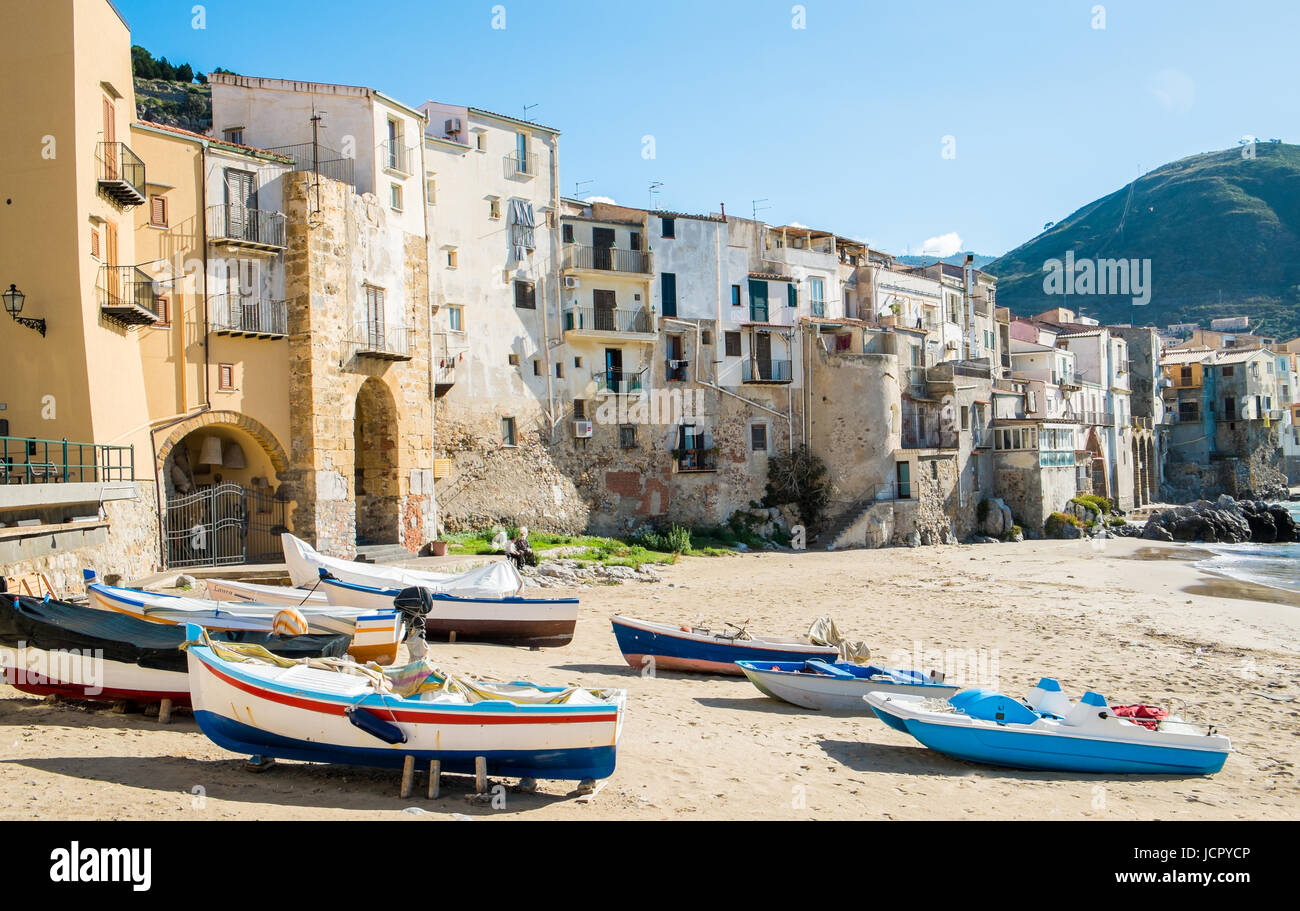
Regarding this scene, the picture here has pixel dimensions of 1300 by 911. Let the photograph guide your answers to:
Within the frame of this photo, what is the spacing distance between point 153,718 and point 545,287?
2660cm

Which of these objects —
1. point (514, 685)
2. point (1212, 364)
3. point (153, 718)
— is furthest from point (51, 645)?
point (1212, 364)

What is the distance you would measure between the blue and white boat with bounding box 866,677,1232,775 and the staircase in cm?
1797

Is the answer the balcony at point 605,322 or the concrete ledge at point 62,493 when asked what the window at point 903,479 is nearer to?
the balcony at point 605,322

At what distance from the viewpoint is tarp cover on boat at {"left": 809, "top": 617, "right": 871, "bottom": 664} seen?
1638cm

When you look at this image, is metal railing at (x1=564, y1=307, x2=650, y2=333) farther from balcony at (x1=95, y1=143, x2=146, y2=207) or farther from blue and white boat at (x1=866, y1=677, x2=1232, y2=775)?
blue and white boat at (x1=866, y1=677, x2=1232, y2=775)

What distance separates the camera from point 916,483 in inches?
1690

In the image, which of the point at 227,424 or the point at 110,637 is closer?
the point at 110,637

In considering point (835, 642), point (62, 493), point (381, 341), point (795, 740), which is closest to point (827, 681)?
point (795, 740)

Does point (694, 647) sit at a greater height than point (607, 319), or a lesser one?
lesser

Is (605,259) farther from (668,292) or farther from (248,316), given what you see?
(248,316)

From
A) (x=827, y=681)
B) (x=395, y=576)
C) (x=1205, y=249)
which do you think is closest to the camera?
(x=827, y=681)

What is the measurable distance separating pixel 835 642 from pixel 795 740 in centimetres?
406

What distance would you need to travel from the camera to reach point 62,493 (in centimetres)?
1599

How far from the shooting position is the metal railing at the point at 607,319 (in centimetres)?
3716
